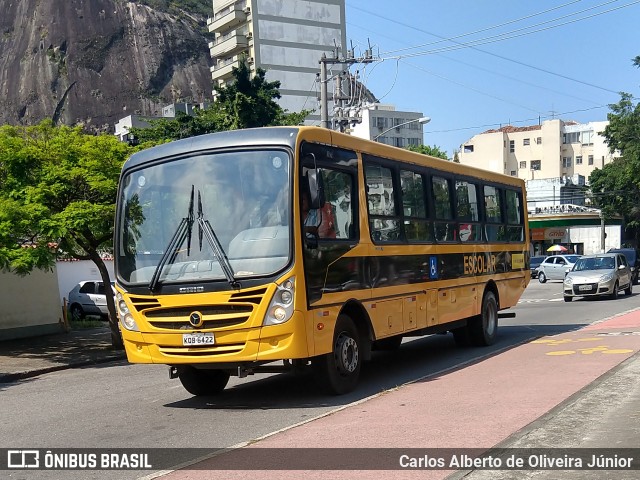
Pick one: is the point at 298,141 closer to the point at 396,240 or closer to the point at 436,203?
the point at 396,240

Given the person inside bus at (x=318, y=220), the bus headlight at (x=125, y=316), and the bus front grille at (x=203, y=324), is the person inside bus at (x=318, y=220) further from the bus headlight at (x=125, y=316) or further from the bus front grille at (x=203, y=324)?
the bus headlight at (x=125, y=316)

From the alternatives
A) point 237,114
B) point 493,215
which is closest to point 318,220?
point 493,215

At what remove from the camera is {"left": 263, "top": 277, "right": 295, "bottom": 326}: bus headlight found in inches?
336

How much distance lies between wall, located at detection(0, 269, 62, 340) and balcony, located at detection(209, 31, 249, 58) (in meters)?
62.7

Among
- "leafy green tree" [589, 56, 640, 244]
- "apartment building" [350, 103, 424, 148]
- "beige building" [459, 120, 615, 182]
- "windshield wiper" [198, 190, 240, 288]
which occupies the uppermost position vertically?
"apartment building" [350, 103, 424, 148]

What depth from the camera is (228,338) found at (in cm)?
870

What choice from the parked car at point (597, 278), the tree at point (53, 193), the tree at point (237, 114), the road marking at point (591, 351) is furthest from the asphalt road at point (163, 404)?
the tree at point (237, 114)

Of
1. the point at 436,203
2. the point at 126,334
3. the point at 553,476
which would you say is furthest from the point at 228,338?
the point at 436,203

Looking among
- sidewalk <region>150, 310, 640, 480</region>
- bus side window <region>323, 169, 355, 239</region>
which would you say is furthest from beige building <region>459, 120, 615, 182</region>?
bus side window <region>323, 169, 355, 239</region>

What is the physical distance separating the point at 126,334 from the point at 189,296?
1.25m

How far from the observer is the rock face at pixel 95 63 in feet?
388

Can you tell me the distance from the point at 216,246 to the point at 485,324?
292 inches

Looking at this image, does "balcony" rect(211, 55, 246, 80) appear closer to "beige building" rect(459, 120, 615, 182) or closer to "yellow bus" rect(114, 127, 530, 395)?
"beige building" rect(459, 120, 615, 182)

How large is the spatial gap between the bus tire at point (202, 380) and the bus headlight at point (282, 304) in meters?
1.94
